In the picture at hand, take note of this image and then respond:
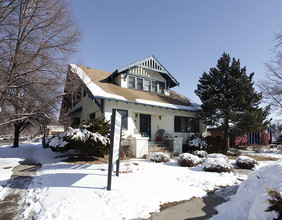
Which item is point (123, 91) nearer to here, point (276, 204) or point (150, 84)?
point (150, 84)

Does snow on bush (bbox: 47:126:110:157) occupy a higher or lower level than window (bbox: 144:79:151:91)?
lower

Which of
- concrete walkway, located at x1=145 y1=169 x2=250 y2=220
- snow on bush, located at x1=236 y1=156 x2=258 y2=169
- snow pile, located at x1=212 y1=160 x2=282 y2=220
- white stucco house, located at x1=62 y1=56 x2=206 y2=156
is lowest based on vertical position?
concrete walkway, located at x1=145 y1=169 x2=250 y2=220

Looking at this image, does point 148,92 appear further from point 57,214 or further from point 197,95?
point 57,214

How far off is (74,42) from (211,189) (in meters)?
9.64

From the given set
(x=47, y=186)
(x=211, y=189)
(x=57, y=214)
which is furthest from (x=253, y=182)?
(x=47, y=186)

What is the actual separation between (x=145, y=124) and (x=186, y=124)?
4.40 m

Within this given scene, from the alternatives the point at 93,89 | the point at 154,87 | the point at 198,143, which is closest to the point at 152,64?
the point at 154,87

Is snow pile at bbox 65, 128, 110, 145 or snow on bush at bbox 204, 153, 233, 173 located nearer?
snow on bush at bbox 204, 153, 233, 173

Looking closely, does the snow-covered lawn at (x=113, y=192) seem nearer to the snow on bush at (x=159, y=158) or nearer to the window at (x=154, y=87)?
the snow on bush at (x=159, y=158)

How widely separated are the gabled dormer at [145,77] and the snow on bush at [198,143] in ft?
20.5

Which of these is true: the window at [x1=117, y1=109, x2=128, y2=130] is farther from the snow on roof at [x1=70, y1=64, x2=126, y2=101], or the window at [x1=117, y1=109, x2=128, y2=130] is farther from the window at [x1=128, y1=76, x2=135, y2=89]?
the window at [x1=128, y1=76, x2=135, y2=89]

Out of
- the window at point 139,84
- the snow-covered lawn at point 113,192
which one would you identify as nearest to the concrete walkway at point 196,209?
the snow-covered lawn at point 113,192

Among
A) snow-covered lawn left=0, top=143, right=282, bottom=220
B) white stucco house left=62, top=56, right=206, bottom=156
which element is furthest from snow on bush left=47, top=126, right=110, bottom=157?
white stucco house left=62, top=56, right=206, bottom=156

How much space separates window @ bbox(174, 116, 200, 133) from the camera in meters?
16.5
